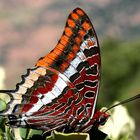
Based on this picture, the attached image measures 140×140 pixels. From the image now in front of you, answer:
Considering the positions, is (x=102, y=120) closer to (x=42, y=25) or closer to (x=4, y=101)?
(x=4, y=101)

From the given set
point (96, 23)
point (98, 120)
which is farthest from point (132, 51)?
point (96, 23)

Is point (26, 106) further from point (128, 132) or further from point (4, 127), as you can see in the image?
point (128, 132)

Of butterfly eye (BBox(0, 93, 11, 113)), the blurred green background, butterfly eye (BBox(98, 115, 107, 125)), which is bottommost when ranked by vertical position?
butterfly eye (BBox(98, 115, 107, 125))

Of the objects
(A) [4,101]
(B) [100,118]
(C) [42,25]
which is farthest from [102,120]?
(C) [42,25]

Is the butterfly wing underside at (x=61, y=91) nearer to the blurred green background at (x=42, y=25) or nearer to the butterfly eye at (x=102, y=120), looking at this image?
the butterfly eye at (x=102, y=120)

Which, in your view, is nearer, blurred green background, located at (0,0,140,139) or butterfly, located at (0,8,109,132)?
butterfly, located at (0,8,109,132)

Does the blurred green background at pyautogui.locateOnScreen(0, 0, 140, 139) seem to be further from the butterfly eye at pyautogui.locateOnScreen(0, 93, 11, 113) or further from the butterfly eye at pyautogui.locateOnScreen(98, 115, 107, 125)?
the butterfly eye at pyautogui.locateOnScreen(98, 115, 107, 125)

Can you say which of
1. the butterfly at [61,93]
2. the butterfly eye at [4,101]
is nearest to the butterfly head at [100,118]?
the butterfly at [61,93]

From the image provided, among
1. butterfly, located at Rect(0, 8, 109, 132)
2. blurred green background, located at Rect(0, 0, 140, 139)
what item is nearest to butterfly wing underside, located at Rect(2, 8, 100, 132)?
butterfly, located at Rect(0, 8, 109, 132)

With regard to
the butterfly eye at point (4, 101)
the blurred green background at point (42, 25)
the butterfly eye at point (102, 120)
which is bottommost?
the butterfly eye at point (102, 120)

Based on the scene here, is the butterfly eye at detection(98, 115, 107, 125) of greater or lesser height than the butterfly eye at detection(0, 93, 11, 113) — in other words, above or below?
below
